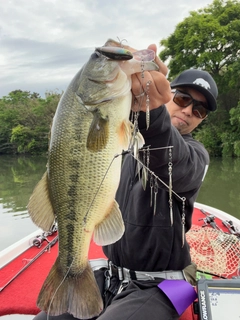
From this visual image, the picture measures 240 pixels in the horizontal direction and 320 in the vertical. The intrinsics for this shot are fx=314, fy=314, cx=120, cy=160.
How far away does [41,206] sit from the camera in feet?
5.07

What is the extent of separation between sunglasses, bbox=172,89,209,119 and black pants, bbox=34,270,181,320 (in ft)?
3.98

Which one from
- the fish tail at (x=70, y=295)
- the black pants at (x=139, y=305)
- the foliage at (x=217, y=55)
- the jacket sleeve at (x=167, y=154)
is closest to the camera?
the jacket sleeve at (x=167, y=154)

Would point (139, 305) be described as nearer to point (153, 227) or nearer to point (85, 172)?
point (153, 227)

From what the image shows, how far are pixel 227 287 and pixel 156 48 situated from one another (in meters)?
1.35

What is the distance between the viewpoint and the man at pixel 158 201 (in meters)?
1.47

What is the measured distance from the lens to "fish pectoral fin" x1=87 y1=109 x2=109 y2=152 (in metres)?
1.32

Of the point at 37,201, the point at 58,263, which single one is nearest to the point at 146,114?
the point at 37,201

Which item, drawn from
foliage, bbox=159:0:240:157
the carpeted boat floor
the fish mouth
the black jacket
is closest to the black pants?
the black jacket

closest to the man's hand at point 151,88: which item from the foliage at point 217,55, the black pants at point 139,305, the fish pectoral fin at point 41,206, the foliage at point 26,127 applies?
the fish pectoral fin at point 41,206

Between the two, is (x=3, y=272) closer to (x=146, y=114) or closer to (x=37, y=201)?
(x=37, y=201)

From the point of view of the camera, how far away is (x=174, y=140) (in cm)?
154

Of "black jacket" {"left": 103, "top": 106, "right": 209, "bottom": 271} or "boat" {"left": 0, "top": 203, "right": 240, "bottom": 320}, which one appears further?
"boat" {"left": 0, "top": 203, "right": 240, "bottom": 320}

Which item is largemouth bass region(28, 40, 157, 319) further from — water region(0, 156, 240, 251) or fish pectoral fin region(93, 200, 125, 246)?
water region(0, 156, 240, 251)

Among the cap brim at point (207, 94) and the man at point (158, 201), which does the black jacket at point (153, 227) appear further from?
the cap brim at point (207, 94)
